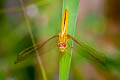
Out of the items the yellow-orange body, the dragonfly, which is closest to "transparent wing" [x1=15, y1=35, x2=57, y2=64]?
the dragonfly

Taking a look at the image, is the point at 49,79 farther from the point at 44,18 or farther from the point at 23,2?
the point at 23,2

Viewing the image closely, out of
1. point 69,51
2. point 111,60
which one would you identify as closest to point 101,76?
point 111,60

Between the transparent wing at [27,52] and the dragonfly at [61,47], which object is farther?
the transparent wing at [27,52]

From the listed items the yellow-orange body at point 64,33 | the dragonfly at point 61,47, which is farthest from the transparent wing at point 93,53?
the yellow-orange body at point 64,33

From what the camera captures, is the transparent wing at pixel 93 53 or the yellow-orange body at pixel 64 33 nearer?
the yellow-orange body at pixel 64 33

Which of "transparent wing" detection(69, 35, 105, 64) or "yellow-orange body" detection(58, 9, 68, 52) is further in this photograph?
"transparent wing" detection(69, 35, 105, 64)

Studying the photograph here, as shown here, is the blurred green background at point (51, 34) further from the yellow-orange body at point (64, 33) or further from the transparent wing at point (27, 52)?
the yellow-orange body at point (64, 33)

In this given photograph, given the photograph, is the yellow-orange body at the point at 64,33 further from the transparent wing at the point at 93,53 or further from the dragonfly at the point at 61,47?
the transparent wing at the point at 93,53

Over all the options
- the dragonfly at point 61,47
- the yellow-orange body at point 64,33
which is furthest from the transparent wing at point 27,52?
the yellow-orange body at point 64,33

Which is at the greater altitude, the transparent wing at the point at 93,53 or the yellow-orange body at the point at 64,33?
the yellow-orange body at the point at 64,33

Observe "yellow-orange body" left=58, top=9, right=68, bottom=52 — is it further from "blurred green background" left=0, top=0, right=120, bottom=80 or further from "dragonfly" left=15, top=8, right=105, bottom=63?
"blurred green background" left=0, top=0, right=120, bottom=80
